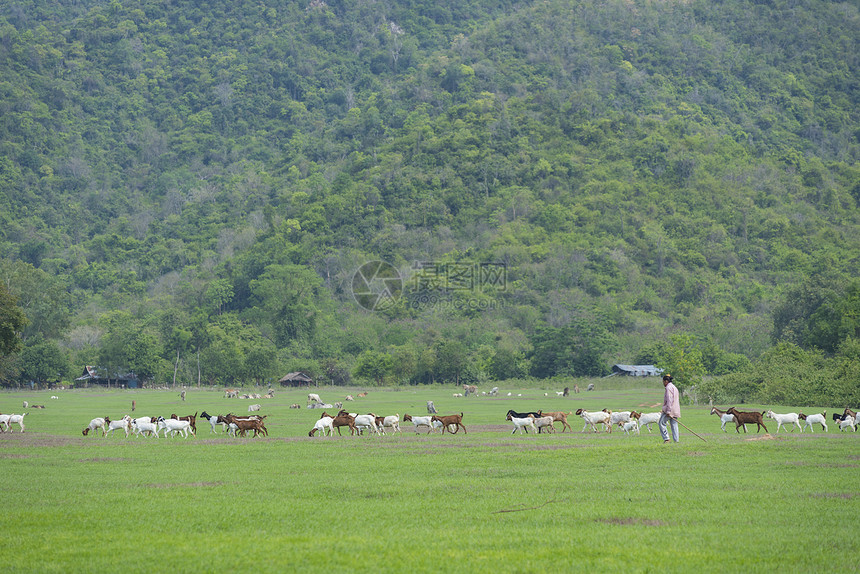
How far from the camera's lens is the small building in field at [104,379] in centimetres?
11401

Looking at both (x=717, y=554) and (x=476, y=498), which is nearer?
(x=717, y=554)

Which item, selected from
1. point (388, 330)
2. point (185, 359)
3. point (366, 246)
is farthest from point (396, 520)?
point (366, 246)

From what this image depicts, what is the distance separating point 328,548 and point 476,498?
5024mm

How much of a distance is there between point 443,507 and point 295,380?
90.6 metres

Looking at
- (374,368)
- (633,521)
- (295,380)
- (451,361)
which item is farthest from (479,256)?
(633,521)

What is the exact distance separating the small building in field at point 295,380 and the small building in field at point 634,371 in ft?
117

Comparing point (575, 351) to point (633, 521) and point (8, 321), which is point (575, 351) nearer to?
point (8, 321)

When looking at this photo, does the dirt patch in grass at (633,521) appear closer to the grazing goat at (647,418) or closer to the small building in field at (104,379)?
the grazing goat at (647,418)

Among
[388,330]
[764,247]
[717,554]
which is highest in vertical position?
[764,247]

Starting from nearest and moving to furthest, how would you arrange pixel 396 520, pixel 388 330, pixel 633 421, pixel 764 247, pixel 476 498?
pixel 396 520, pixel 476 498, pixel 633 421, pixel 388 330, pixel 764 247

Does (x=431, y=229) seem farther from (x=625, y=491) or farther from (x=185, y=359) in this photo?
(x=625, y=491)

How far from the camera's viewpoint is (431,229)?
166750 millimetres

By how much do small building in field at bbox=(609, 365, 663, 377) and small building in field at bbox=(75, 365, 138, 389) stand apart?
6071 cm

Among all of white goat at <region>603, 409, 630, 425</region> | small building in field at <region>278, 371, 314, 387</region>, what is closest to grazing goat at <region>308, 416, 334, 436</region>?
white goat at <region>603, 409, 630, 425</region>
